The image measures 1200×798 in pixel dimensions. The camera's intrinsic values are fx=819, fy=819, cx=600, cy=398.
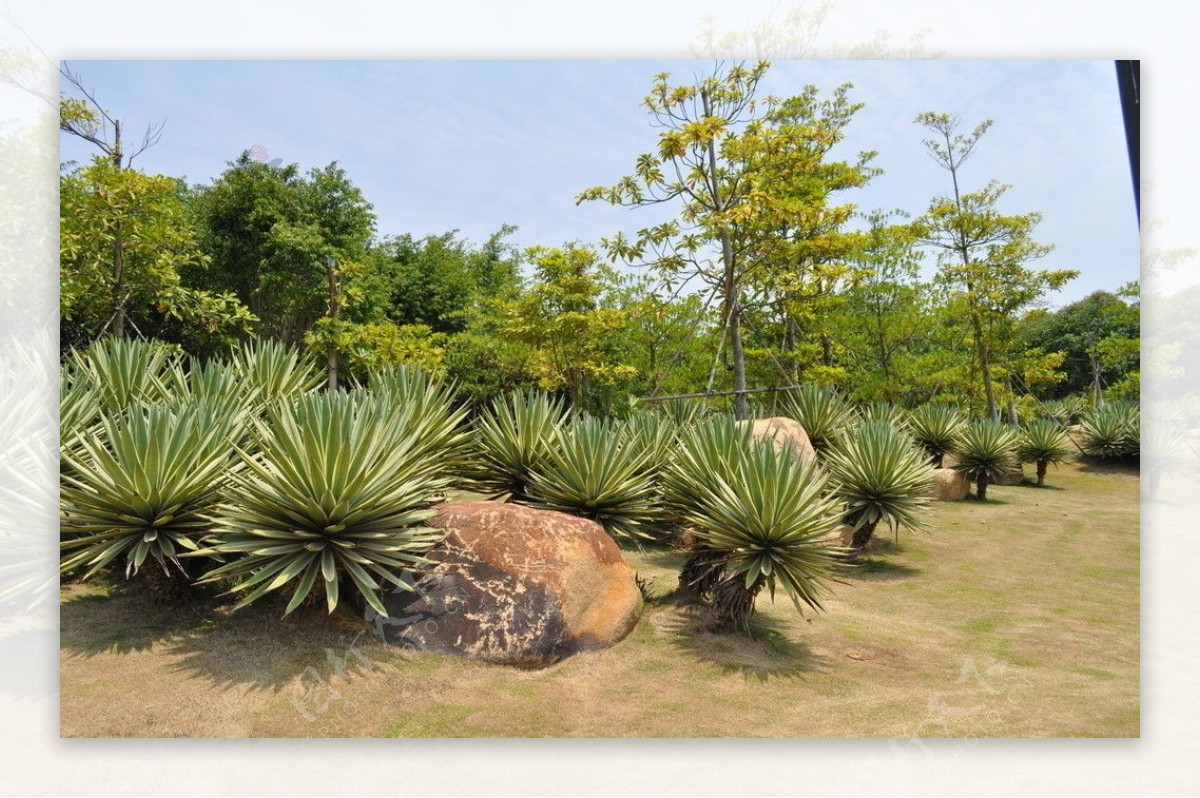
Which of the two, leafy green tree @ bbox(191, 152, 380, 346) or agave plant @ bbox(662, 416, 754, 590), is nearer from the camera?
agave plant @ bbox(662, 416, 754, 590)

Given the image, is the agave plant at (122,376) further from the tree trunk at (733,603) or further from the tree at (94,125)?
the tree trunk at (733,603)

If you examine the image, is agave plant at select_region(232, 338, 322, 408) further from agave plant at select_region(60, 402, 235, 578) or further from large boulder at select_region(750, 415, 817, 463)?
large boulder at select_region(750, 415, 817, 463)

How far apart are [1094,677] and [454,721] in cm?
327

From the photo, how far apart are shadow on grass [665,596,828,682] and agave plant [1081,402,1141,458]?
9.64 metres

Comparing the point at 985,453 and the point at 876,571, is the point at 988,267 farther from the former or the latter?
the point at 876,571

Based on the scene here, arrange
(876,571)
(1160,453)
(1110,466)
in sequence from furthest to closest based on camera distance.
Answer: (1110,466)
(876,571)
(1160,453)

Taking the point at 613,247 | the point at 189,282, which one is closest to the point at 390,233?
the point at 189,282

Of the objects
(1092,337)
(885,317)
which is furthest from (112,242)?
(885,317)

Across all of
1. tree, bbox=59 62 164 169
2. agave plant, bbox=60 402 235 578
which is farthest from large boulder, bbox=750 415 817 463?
tree, bbox=59 62 164 169

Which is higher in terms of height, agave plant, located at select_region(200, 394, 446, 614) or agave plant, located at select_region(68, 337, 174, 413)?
agave plant, located at select_region(68, 337, 174, 413)

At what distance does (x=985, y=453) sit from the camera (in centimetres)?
1040

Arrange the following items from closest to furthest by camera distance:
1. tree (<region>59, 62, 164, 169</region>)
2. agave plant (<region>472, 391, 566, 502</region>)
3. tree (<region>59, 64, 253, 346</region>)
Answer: tree (<region>59, 62, 164, 169</region>) → agave plant (<region>472, 391, 566, 502</region>) → tree (<region>59, 64, 253, 346</region>)

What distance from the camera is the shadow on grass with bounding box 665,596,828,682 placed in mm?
4281

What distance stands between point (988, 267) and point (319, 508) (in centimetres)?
1260
